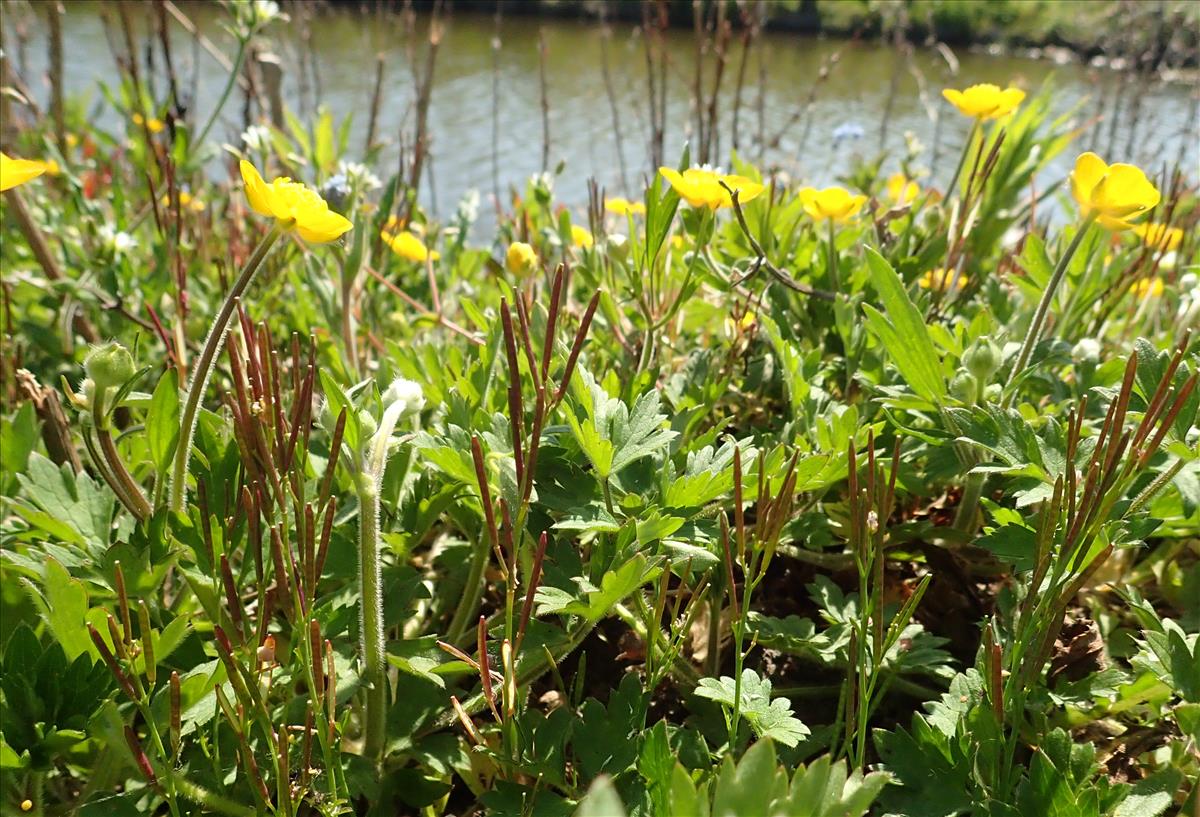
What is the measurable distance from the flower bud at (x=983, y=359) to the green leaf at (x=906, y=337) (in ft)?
0.09

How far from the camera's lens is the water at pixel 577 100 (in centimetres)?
504

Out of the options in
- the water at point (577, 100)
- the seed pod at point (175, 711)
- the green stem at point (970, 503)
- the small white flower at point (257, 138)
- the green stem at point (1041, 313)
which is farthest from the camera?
the water at point (577, 100)

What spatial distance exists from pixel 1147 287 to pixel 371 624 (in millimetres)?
1303

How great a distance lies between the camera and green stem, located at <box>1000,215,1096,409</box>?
777 millimetres

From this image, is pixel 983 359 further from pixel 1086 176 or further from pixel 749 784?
pixel 749 784

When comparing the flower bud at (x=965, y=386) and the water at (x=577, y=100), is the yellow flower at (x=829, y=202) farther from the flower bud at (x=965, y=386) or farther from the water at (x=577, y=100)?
the water at (x=577, y=100)

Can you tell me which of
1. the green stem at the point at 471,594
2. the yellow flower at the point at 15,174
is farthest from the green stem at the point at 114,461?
the green stem at the point at 471,594

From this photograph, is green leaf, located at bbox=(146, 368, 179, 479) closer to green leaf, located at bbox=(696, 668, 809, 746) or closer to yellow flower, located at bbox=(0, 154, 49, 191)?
yellow flower, located at bbox=(0, 154, 49, 191)

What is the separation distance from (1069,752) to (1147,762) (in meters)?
0.18

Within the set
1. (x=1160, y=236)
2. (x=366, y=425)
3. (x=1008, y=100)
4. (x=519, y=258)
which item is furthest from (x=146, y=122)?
(x=1160, y=236)

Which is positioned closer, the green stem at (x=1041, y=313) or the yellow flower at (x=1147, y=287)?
the green stem at (x=1041, y=313)

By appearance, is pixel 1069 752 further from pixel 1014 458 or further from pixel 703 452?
pixel 703 452

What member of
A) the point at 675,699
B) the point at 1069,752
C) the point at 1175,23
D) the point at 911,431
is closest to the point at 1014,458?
the point at 911,431

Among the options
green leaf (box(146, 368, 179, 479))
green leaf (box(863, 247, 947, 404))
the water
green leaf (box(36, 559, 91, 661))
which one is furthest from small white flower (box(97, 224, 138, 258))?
the water
